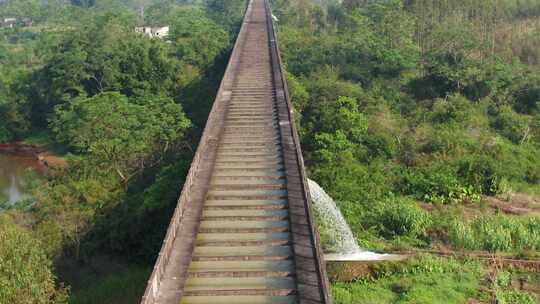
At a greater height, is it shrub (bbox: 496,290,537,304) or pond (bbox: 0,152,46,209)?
shrub (bbox: 496,290,537,304)

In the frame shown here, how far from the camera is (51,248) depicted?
13.7m

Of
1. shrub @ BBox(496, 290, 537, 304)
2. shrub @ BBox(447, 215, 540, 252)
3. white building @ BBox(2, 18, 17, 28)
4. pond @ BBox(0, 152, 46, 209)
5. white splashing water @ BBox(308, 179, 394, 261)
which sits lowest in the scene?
pond @ BBox(0, 152, 46, 209)

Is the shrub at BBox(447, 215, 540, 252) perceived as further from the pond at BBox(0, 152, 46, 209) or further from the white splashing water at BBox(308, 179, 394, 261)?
the pond at BBox(0, 152, 46, 209)

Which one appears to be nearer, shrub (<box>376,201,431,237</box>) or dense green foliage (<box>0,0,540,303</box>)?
dense green foliage (<box>0,0,540,303</box>)

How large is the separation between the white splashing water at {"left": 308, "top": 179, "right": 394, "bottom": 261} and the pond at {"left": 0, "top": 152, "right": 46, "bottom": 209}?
690 inches

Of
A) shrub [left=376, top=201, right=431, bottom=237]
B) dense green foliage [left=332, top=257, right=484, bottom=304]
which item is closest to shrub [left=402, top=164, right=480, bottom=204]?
shrub [left=376, top=201, right=431, bottom=237]

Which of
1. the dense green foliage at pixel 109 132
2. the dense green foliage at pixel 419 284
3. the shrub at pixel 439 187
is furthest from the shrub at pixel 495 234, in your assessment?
the dense green foliage at pixel 109 132

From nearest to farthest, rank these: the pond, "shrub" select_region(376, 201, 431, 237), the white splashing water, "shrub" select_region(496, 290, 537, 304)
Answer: "shrub" select_region(496, 290, 537, 304) → the white splashing water → "shrub" select_region(376, 201, 431, 237) → the pond

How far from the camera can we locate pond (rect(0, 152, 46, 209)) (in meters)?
26.5

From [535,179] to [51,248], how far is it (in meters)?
16.0

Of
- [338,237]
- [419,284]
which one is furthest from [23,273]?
[419,284]

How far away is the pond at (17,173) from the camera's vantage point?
26.5m

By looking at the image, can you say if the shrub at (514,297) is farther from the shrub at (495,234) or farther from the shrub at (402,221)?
the shrub at (402,221)

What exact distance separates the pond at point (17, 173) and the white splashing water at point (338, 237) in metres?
17.5
